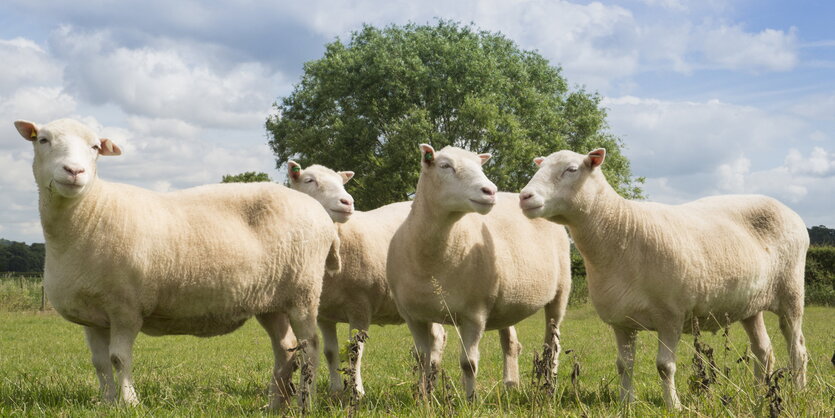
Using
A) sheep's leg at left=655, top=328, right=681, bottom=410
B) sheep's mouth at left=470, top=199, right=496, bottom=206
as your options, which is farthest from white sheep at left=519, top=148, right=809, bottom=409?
sheep's mouth at left=470, top=199, right=496, bottom=206

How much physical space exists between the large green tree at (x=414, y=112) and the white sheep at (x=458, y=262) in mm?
23475

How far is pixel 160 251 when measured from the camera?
19.3 ft

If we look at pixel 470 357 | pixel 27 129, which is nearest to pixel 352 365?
pixel 470 357

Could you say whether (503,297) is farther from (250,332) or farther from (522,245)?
(250,332)

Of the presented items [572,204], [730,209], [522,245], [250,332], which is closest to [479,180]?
[572,204]

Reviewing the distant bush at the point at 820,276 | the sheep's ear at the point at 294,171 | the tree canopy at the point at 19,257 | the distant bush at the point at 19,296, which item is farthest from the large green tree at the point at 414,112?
the tree canopy at the point at 19,257

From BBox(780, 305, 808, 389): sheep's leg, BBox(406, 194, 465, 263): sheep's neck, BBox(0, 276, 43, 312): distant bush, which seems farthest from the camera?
BBox(0, 276, 43, 312): distant bush

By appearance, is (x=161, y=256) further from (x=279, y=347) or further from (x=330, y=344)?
(x=330, y=344)

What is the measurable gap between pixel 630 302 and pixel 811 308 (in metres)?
25.1

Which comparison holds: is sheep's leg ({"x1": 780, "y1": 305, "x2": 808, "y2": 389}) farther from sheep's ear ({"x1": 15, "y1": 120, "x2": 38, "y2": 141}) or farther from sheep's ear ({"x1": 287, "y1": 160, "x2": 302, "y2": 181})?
sheep's ear ({"x1": 15, "y1": 120, "x2": 38, "y2": 141})

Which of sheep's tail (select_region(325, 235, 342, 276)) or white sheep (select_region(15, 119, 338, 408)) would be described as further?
sheep's tail (select_region(325, 235, 342, 276))

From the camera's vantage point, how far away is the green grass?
4848mm

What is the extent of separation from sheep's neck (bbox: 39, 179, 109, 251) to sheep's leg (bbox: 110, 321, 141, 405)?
78 centimetres

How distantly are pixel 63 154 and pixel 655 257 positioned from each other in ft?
16.2
